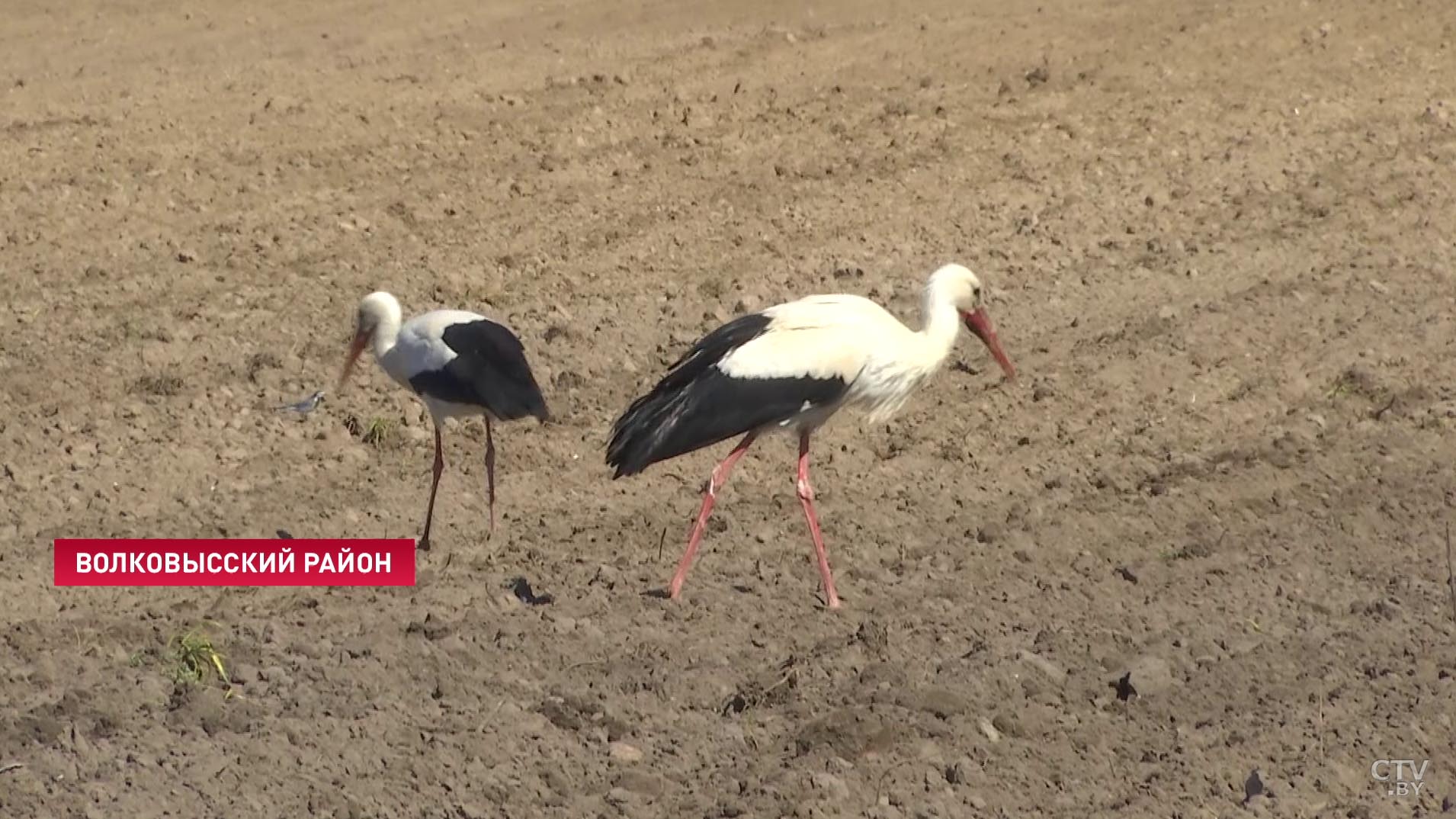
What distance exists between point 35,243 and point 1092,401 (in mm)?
5714

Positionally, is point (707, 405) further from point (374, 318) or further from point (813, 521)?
point (374, 318)

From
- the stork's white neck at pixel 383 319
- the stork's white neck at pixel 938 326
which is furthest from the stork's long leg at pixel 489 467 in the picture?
the stork's white neck at pixel 938 326

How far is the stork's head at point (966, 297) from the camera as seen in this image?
825 cm

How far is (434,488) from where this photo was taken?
8242 mm

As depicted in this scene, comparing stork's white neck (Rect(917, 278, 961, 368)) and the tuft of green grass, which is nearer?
the tuft of green grass

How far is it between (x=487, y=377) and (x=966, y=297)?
2.03m

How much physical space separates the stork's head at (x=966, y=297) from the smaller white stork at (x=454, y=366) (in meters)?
1.72

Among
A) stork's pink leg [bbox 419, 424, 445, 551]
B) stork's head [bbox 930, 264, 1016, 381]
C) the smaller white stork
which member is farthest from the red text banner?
stork's head [bbox 930, 264, 1016, 381]

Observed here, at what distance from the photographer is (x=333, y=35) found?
14.4 m

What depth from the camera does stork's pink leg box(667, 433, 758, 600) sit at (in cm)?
762

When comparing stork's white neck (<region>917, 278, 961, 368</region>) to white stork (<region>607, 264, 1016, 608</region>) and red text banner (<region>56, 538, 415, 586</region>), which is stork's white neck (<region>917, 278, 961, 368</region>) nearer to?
white stork (<region>607, 264, 1016, 608</region>)

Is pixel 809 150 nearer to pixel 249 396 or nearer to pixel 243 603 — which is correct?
pixel 249 396

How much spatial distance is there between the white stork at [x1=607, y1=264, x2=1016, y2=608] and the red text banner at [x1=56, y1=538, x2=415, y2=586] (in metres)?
1.05

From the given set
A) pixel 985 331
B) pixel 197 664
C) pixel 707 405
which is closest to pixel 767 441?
pixel 985 331
